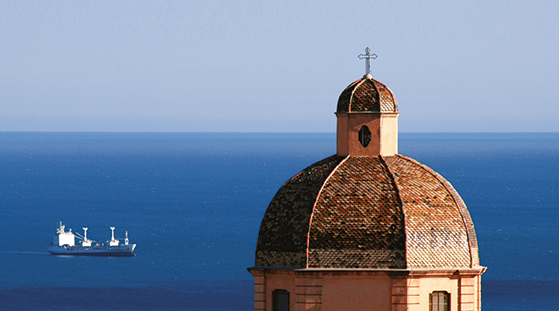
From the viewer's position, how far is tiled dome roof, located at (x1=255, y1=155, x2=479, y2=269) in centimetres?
2444

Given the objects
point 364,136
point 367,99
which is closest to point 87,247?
point 364,136

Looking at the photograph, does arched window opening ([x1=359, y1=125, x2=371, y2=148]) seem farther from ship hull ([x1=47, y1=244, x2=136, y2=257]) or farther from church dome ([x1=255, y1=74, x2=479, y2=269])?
ship hull ([x1=47, y1=244, x2=136, y2=257])

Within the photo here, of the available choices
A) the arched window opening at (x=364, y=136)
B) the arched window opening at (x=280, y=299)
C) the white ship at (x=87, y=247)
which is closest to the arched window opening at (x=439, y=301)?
the arched window opening at (x=280, y=299)

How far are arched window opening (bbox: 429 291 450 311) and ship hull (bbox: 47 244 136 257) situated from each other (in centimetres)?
13099

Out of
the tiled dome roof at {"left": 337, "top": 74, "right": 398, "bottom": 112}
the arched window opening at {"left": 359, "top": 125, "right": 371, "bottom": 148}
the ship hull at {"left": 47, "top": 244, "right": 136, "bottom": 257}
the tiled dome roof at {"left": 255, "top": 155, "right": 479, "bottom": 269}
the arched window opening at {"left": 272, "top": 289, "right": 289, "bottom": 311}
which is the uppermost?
the ship hull at {"left": 47, "top": 244, "right": 136, "bottom": 257}

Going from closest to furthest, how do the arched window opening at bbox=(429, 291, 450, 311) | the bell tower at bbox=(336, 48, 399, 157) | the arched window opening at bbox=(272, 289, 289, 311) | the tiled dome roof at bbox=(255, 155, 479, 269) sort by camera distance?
the tiled dome roof at bbox=(255, 155, 479, 269)
the arched window opening at bbox=(429, 291, 450, 311)
the arched window opening at bbox=(272, 289, 289, 311)
the bell tower at bbox=(336, 48, 399, 157)

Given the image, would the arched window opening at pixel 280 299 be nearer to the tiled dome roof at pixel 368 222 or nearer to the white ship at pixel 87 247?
the tiled dome roof at pixel 368 222

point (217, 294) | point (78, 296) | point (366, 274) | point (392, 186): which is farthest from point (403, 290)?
point (78, 296)

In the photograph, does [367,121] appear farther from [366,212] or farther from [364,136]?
[366,212]

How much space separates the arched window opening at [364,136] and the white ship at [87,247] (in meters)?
129

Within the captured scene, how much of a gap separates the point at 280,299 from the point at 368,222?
2.74 m

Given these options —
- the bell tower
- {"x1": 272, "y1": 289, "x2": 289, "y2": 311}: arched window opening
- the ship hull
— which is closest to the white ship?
Answer: the ship hull

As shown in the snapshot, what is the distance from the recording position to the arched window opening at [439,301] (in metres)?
24.8

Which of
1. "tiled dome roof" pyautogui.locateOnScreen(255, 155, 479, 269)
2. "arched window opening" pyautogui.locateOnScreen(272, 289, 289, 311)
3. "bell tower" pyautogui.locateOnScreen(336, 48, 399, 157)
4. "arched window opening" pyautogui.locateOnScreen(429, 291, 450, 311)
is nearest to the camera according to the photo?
"tiled dome roof" pyautogui.locateOnScreen(255, 155, 479, 269)
